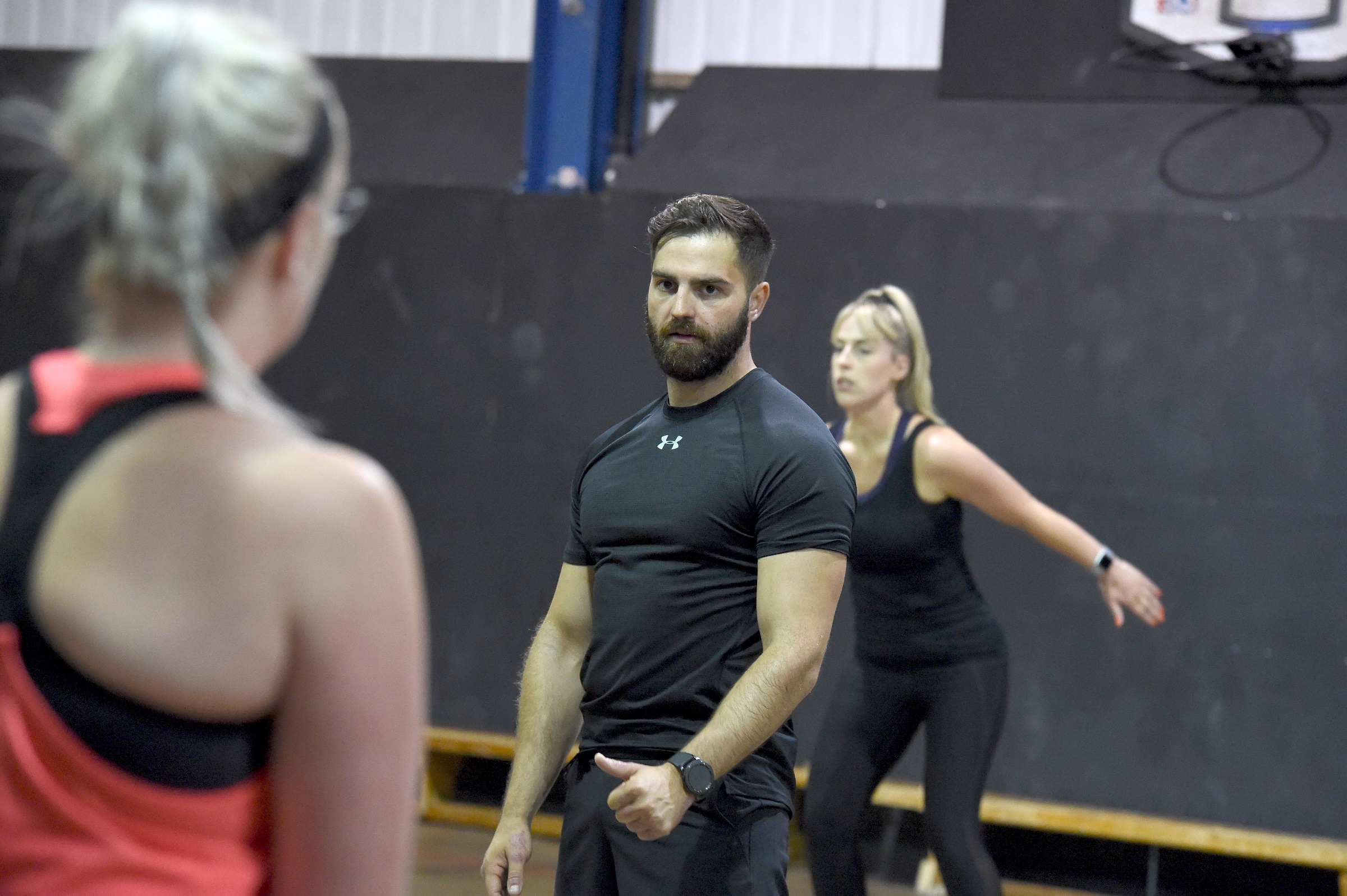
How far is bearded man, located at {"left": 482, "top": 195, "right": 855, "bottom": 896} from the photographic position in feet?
5.90

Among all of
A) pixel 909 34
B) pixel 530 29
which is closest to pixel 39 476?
pixel 909 34

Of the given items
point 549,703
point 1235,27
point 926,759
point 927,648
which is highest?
point 1235,27

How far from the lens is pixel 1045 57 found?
15.8ft

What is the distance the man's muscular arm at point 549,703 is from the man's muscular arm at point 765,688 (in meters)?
0.26

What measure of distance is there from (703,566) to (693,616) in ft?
0.23

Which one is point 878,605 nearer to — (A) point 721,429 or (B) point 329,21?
(A) point 721,429

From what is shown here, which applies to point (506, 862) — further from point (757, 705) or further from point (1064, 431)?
point (1064, 431)

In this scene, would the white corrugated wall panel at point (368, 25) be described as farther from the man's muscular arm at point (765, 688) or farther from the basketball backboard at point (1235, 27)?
the man's muscular arm at point (765, 688)

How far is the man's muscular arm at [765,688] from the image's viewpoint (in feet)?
5.55

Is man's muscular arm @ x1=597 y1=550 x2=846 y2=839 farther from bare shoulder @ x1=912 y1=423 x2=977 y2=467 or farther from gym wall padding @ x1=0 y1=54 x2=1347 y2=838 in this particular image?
gym wall padding @ x1=0 y1=54 x2=1347 y2=838

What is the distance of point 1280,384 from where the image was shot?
4449mm

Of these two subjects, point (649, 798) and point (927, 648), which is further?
point (927, 648)

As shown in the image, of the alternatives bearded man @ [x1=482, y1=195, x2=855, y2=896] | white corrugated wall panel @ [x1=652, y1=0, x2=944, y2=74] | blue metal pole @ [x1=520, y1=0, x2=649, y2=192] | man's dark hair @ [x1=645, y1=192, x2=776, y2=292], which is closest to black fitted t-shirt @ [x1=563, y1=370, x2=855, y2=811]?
bearded man @ [x1=482, y1=195, x2=855, y2=896]

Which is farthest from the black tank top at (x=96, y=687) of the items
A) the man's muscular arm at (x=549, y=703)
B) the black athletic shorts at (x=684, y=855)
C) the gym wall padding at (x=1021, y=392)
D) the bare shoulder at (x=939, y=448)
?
the gym wall padding at (x=1021, y=392)
